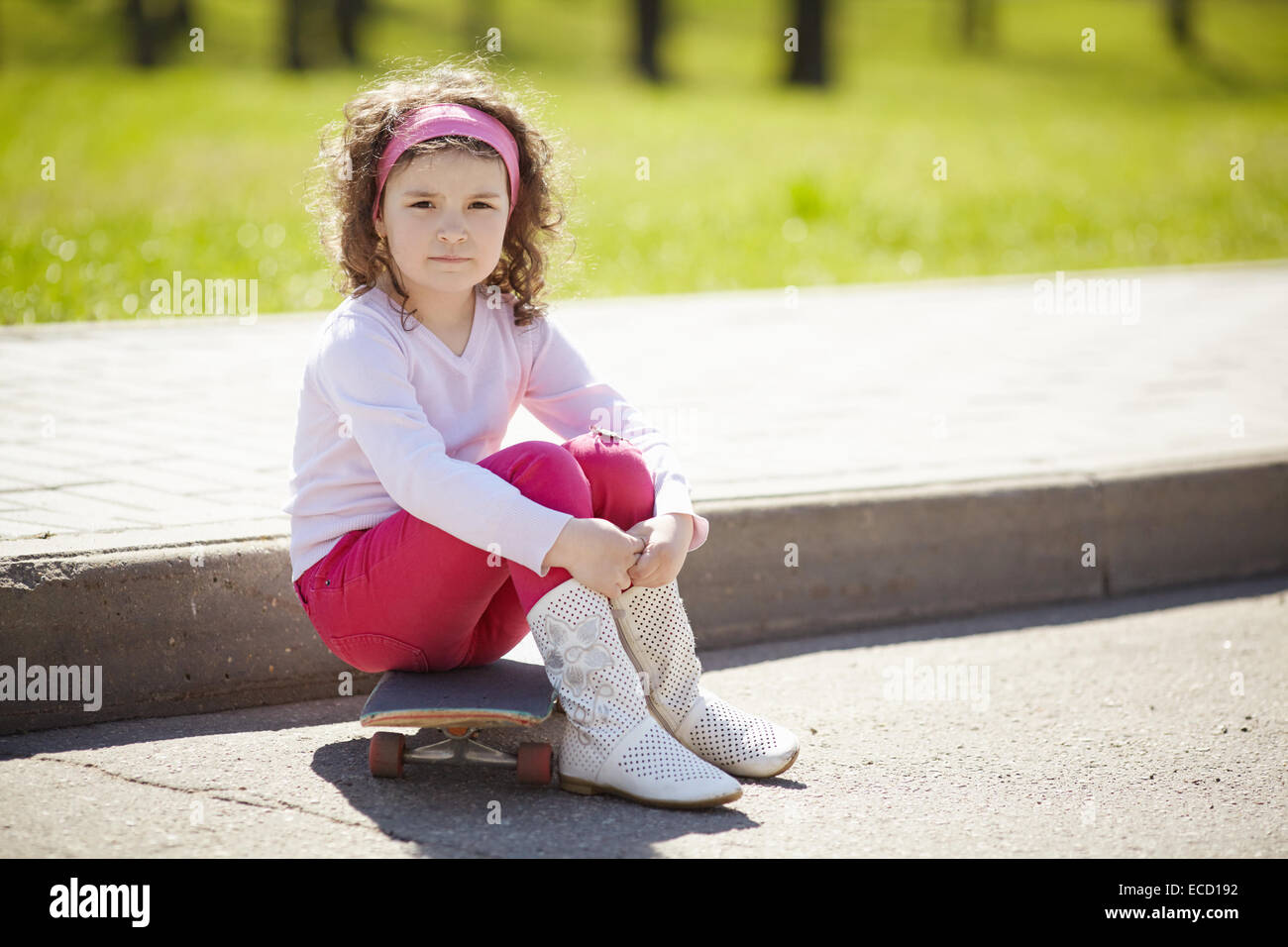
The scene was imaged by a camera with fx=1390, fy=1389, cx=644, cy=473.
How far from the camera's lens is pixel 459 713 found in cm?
269

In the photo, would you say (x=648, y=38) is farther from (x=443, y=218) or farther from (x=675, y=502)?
(x=675, y=502)

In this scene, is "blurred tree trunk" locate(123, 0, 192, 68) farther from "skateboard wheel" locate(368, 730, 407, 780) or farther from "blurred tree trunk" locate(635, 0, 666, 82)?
"skateboard wheel" locate(368, 730, 407, 780)

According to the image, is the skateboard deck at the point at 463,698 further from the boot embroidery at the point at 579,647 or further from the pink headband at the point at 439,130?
the pink headband at the point at 439,130

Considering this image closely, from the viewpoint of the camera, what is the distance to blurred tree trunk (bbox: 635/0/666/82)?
31.5 m

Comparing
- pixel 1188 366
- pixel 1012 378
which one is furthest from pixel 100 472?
pixel 1188 366

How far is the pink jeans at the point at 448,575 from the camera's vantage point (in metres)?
2.72

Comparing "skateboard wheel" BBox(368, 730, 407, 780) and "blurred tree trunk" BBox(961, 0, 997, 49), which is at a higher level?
"blurred tree trunk" BBox(961, 0, 997, 49)

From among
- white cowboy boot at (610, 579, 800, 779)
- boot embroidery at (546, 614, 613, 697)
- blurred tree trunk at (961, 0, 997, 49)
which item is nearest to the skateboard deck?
boot embroidery at (546, 614, 613, 697)

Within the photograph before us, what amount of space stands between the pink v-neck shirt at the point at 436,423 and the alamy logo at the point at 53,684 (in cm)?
56

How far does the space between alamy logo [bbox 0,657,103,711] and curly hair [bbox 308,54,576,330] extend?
3.40 feet

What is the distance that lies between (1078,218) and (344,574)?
12.1 m
